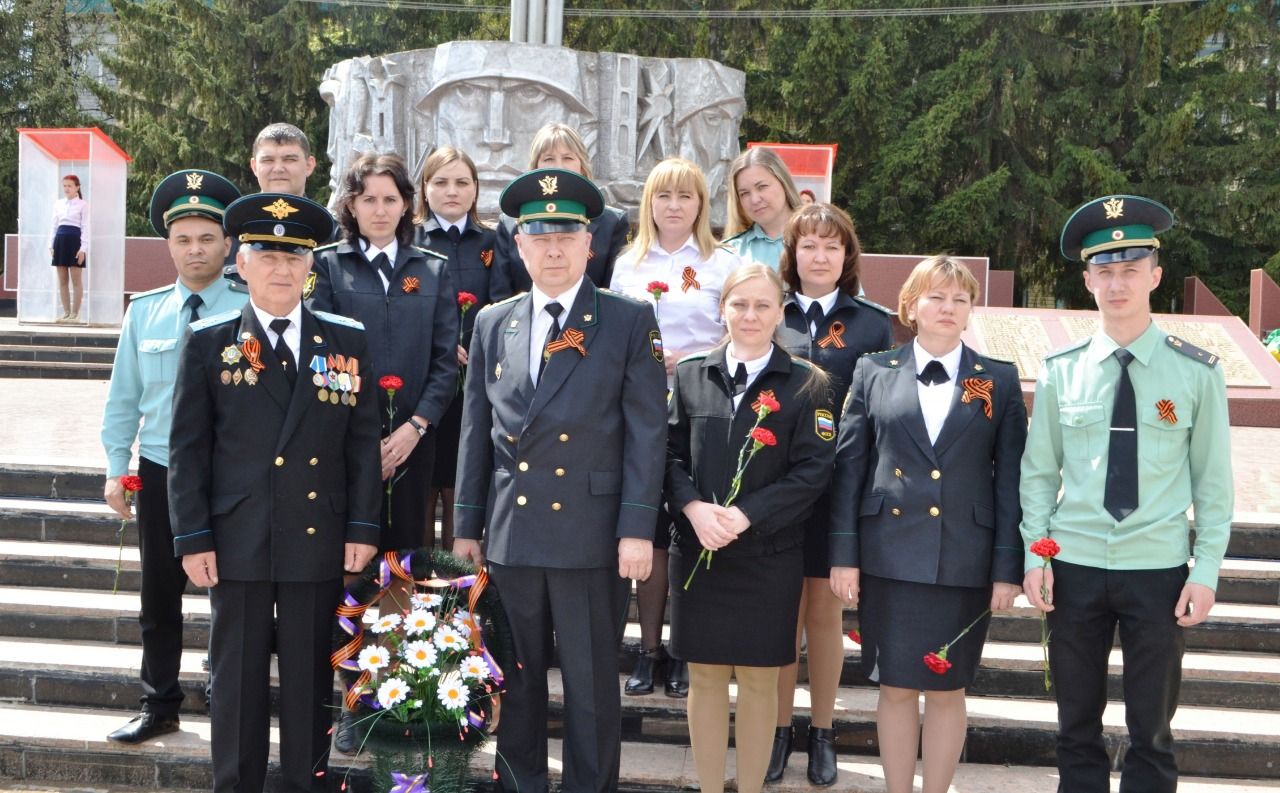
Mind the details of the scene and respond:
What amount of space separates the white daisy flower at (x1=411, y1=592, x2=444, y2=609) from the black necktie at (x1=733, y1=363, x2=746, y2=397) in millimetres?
1070

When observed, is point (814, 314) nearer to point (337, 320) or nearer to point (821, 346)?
point (821, 346)

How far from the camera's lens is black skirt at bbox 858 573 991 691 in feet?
10.9

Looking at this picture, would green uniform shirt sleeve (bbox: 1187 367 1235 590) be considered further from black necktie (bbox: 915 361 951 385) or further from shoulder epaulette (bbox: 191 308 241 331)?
shoulder epaulette (bbox: 191 308 241 331)

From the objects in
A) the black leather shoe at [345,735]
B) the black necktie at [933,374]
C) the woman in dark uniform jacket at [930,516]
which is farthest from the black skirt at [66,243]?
the black necktie at [933,374]

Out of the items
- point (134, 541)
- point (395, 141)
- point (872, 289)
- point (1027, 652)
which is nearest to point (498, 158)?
point (395, 141)

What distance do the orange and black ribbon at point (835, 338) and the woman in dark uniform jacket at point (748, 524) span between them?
1.23ft

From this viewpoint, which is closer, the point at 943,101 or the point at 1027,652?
the point at 1027,652

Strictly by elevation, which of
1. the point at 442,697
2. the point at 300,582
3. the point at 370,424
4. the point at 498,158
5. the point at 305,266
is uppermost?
the point at 498,158

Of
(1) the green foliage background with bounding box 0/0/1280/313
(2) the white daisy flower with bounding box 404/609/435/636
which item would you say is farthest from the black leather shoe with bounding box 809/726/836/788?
(1) the green foliage background with bounding box 0/0/1280/313

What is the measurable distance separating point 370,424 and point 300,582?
51cm

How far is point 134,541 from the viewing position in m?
5.33

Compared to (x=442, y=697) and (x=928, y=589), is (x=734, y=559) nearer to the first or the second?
(x=928, y=589)

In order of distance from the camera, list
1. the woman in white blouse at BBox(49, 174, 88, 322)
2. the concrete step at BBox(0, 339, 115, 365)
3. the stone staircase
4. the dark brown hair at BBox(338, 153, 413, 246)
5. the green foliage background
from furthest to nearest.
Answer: the green foliage background, the woman in white blouse at BBox(49, 174, 88, 322), the concrete step at BBox(0, 339, 115, 365), the dark brown hair at BBox(338, 153, 413, 246), the stone staircase

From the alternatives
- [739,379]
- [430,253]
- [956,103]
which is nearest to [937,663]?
[739,379]
